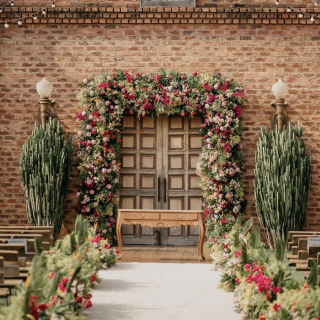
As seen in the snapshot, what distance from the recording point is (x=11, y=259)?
500 centimetres

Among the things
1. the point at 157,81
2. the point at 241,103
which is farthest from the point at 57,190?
Answer: the point at 241,103

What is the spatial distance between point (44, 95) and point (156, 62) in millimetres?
2002

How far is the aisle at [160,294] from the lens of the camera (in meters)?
5.54

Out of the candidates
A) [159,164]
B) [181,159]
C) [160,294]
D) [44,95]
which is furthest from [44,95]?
[160,294]

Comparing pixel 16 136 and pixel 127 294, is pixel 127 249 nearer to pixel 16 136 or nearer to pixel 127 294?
pixel 16 136

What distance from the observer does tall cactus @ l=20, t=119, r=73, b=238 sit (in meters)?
9.69

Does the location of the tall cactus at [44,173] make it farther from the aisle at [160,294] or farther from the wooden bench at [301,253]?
the wooden bench at [301,253]

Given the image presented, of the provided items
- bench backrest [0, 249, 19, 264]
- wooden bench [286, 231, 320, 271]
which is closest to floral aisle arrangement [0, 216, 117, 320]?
bench backrest [0, 249, 19, 264]

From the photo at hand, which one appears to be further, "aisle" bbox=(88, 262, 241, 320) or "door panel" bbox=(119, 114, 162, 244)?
"door panel" bbox=(119, 114, 162, 244)

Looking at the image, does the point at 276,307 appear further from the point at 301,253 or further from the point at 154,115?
the point at 154,115

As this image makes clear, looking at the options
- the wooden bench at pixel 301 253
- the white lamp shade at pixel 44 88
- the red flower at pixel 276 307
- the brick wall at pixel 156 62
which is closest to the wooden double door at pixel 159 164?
the brick wall at pixel 156 62

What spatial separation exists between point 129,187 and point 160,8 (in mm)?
3087

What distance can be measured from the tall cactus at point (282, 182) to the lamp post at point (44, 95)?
3.45 meters

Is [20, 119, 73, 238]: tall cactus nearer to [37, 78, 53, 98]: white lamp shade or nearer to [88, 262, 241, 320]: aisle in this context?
[37, 78, 53, 98]: white lamp shade
